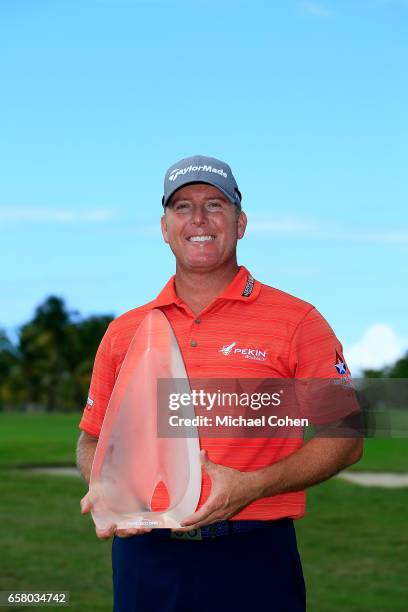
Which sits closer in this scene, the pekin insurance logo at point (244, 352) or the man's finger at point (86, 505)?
the man's finger at point (86, 505)

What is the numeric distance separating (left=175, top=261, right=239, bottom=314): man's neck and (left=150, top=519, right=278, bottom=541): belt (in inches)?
31.4

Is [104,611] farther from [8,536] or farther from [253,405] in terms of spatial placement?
[253,405]

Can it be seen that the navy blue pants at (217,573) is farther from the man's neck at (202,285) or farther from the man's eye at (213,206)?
the man's eye at (213,206)

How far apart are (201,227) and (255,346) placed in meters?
0.49

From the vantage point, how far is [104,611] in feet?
23.6

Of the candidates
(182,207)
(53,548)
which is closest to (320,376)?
(182,207)

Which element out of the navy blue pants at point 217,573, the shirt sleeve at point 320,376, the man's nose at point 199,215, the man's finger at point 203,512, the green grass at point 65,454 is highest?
the green grass at point 65,454

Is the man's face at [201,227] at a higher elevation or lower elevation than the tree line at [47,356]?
lower

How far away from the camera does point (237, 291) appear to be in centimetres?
338

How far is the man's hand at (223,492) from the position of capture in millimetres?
2777

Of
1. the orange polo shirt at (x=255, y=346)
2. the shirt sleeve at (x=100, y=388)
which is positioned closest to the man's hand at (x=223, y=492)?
the orange polo shirt at (x=255, y=346)

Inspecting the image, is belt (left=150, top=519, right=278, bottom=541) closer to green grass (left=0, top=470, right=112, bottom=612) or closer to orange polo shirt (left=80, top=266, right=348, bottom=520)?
orange polo shirt (left=80, top=266, right=348, bottom=520)

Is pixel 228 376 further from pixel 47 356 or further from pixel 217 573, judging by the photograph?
pixel 47 356

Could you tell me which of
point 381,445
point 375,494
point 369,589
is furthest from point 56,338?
point 369,589
